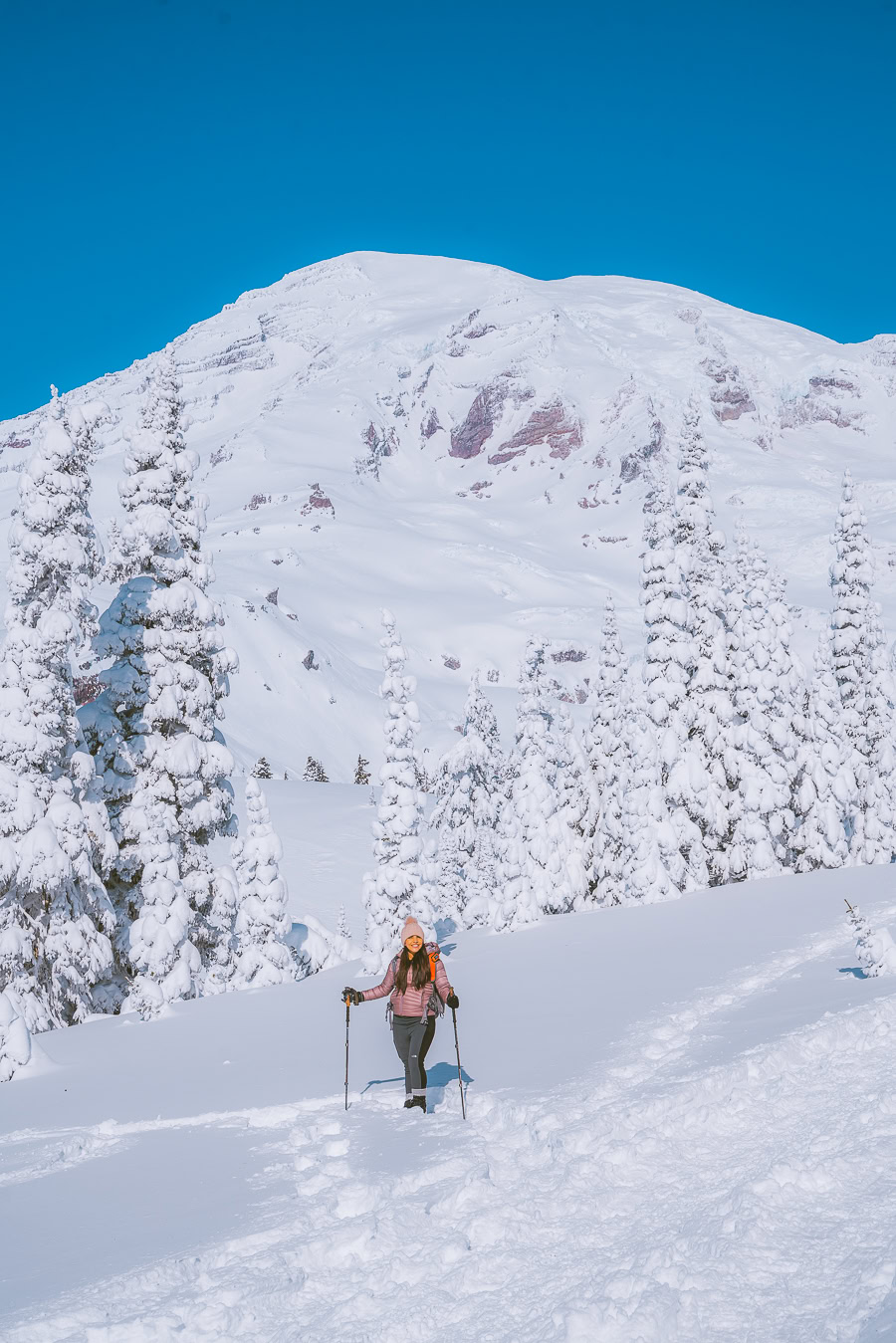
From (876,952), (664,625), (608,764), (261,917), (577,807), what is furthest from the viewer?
(577,807)

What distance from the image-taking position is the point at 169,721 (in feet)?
74.9

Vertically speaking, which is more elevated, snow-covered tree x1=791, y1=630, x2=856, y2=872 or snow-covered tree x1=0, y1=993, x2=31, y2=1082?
snow-covered tree x1=791, y1=630, x2=856, y2=872

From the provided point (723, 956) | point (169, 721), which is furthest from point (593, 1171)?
point (169, 721)

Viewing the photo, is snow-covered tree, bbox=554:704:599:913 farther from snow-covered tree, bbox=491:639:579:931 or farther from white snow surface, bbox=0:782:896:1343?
white snow surface, bbox=0:782:896:1343

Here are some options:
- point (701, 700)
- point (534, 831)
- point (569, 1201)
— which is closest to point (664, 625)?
point (701, 700)

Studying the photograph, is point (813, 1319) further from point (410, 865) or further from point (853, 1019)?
point (410, 865)

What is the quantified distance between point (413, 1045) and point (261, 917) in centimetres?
2071

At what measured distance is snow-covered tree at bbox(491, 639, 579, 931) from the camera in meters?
32.7

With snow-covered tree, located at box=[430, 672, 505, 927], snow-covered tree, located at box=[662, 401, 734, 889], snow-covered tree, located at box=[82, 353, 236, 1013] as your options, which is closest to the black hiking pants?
snow-covered tree, located at box=[82, 353, 236, 1013]

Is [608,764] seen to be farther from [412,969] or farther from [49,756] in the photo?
[412,969]

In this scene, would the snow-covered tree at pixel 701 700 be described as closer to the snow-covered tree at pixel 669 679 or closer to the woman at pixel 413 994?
the snow-covered tree at pixel 669 679

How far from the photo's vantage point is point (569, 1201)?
654cm

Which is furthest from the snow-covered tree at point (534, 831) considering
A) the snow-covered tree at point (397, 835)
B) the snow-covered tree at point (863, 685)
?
the snow-covered tree at point (863, 685)

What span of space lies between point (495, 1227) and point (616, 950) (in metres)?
14.1
